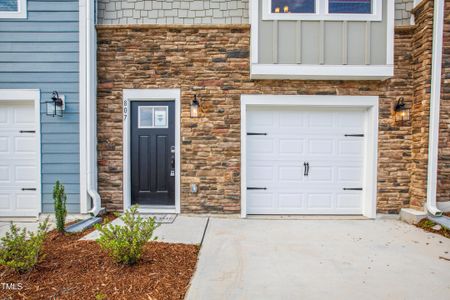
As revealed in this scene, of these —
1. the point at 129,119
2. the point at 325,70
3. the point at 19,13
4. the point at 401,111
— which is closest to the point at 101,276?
the point at 129,119

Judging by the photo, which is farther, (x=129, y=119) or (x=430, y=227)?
(x=129, y=119)

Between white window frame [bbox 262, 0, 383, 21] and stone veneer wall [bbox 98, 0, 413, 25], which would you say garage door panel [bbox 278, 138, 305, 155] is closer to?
white window frame [bbox 262, 0, 383, 21]

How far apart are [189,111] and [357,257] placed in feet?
10.8

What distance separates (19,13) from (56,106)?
5.57 ft

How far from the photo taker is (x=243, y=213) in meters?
4.51

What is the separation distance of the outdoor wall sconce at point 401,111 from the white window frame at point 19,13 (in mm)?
6538

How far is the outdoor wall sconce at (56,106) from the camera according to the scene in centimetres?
426

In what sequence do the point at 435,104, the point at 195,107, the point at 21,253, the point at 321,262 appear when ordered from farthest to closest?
the point at 195,107 < the point at 435,104 < the point at 321,262 < the point at 21,253

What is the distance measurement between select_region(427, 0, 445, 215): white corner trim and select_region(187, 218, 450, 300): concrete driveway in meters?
0.77

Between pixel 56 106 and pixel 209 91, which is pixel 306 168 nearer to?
pixel 209 91

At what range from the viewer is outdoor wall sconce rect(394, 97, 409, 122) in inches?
171

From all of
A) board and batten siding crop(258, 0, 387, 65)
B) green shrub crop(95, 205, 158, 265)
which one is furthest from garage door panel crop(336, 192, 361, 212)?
green shrub crop(95, 205, 158, 265)

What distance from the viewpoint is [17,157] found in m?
4.44

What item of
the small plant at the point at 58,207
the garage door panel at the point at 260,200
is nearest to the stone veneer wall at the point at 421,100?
the garage door panel at the point at 260,200
